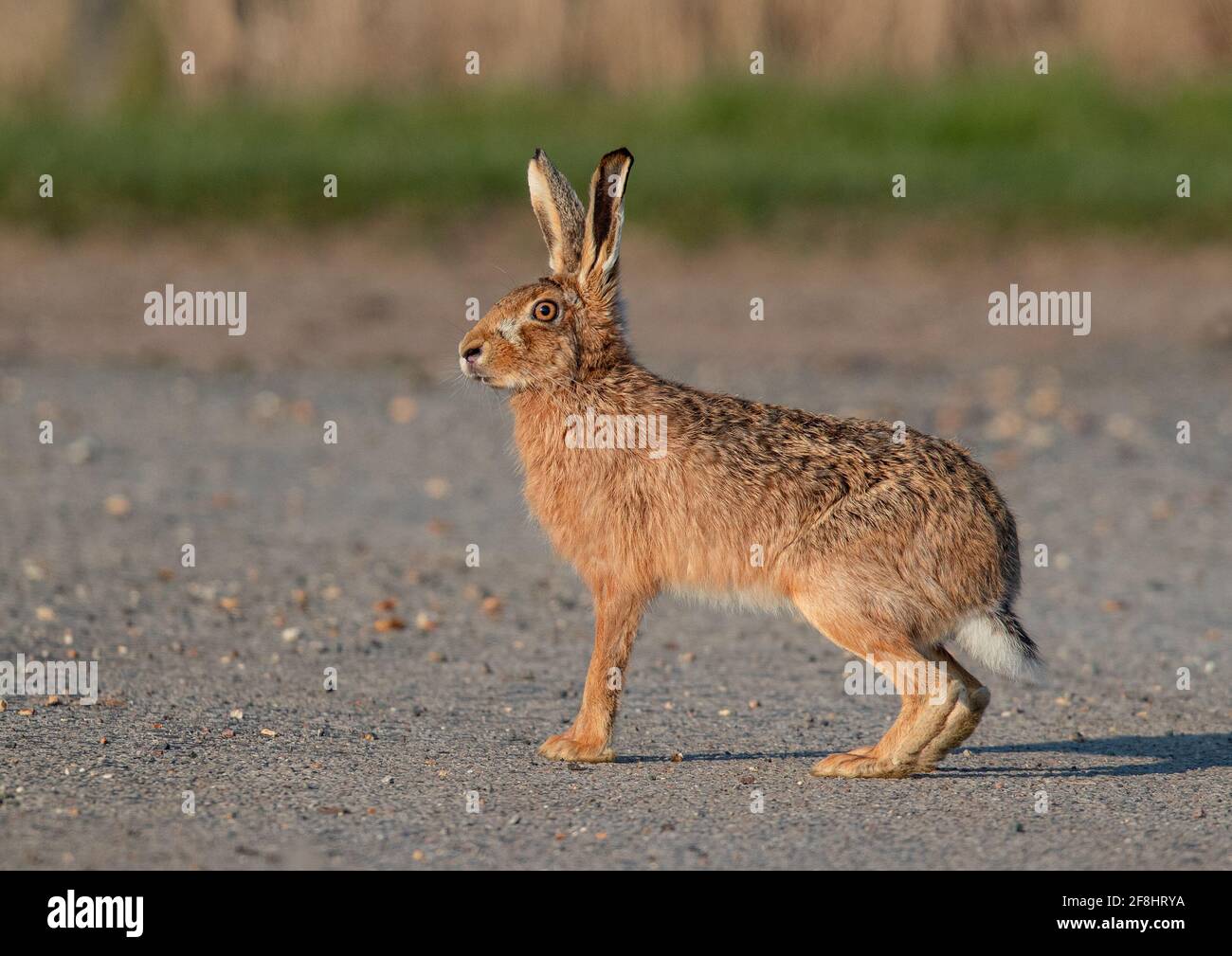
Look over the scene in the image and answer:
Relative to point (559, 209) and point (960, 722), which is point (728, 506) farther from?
point (559, 209)

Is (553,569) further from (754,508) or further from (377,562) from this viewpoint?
(754,508)

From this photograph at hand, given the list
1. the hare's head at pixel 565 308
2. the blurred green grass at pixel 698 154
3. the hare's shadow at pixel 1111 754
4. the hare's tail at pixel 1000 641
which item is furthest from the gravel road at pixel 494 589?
the hare's head at pixel 565 308

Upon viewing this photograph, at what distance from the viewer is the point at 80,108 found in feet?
64.1

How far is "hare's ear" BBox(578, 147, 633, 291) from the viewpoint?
6.09m

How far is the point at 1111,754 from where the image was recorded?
650 centimetres

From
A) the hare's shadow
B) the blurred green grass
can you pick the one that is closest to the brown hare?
the hare's shadow

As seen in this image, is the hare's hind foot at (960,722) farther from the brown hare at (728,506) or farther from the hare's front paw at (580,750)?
the hare's front paw at (580,750)

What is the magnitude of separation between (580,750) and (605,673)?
28 cm

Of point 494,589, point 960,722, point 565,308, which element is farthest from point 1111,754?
point 494,589

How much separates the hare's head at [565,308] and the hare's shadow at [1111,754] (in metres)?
1.31

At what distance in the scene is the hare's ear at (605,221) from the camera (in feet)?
20.0

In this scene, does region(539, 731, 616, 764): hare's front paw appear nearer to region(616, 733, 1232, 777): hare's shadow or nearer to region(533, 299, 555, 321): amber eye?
region(616, 733, 1232, 777): hare's shadow
